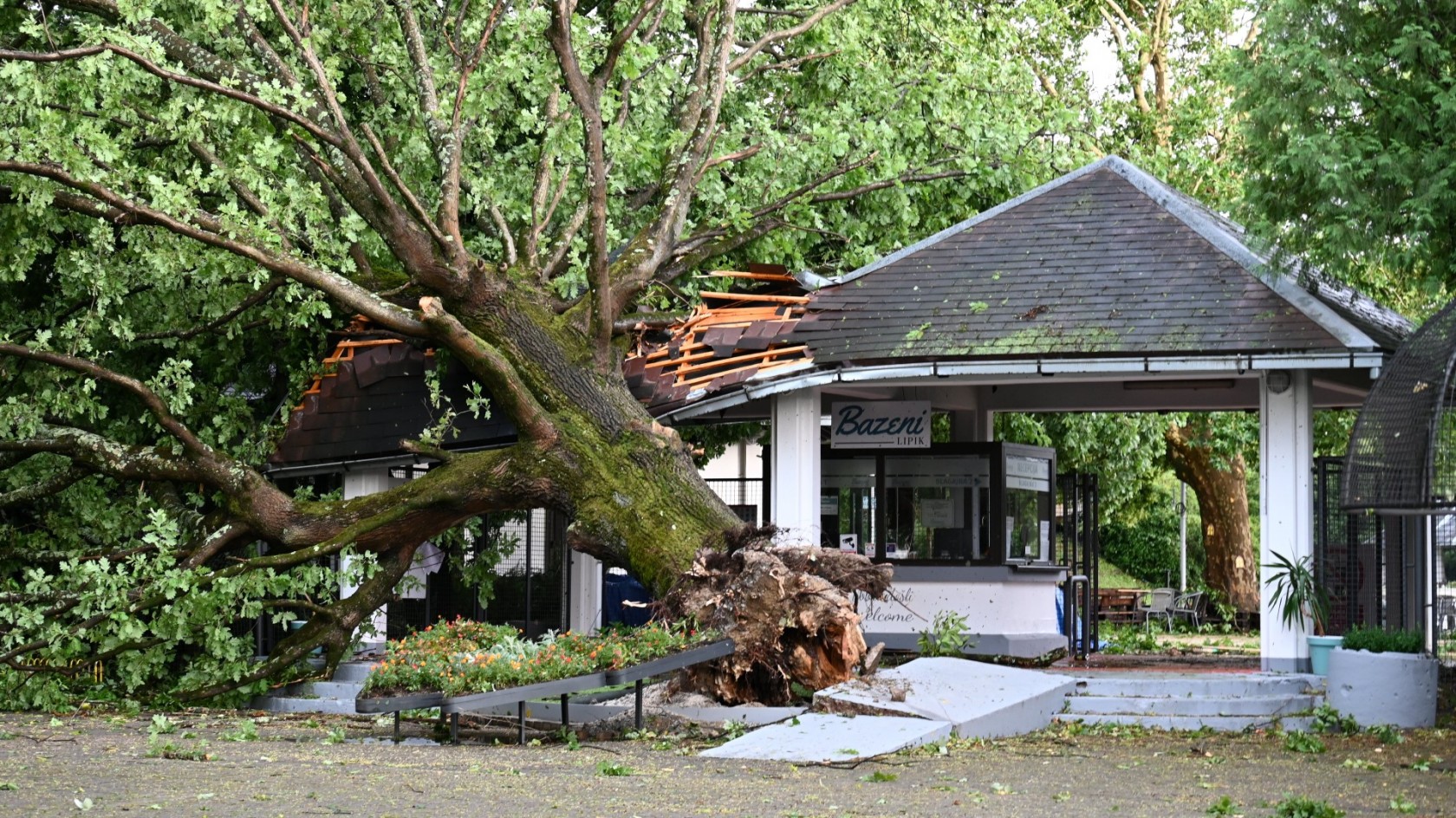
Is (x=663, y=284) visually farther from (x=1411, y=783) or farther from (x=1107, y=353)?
(x=1411, y=783)

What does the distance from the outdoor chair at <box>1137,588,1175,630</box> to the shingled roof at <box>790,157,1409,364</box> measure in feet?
42.8

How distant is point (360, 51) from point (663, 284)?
4296 millimetres

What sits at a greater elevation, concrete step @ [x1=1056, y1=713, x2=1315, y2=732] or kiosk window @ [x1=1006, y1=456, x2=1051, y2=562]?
kiosk window @ [x1=1006, y1=456, x2=1051, y2=562]

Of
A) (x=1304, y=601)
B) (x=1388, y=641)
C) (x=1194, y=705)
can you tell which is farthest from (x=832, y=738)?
(x=1304, y=601)

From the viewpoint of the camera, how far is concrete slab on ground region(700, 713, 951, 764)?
1127cm

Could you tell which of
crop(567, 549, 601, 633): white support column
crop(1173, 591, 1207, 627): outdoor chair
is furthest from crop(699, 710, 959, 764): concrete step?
crop(1173, 591, 1207, 627): outdoor chair

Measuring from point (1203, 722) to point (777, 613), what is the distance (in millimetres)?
3451

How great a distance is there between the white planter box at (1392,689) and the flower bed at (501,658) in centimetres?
508

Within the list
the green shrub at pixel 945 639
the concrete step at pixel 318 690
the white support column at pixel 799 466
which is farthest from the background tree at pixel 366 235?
the green shrub at pixel 945 639

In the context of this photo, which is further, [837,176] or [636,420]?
[837,176]

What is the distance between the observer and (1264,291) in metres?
15.2

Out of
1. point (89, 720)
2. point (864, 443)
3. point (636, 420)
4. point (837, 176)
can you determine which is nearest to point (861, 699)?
point (636, 420)

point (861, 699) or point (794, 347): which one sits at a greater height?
point (794, 347)

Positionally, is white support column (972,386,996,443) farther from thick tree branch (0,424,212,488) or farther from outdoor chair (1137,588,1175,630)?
outdoor chair (1137,588,1175,630)
